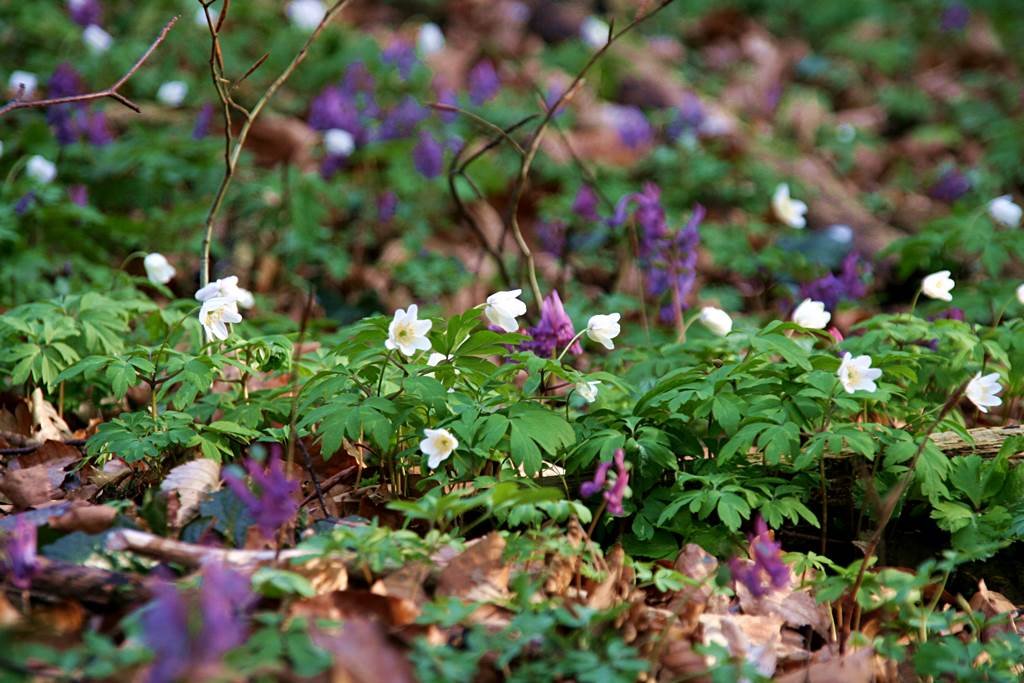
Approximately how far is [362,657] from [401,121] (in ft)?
15.9

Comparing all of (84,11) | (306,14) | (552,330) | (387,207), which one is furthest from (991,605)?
(306,14)

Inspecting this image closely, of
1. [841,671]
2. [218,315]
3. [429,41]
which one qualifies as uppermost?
[429,41]

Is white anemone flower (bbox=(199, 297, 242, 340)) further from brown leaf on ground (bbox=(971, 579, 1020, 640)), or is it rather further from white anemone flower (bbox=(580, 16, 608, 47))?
white anemone flower (bbox=(580, 16, 608, 47))

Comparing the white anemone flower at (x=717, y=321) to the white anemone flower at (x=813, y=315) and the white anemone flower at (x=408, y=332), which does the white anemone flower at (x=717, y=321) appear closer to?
the white anemone flower at (x=813, y=315)

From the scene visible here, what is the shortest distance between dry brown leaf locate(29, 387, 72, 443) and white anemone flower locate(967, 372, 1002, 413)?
2.87 meters

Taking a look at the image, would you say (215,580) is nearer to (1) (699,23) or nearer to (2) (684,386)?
(2) (684,386)

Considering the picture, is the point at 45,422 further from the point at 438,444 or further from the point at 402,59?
the point at 402,59

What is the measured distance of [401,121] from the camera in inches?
236

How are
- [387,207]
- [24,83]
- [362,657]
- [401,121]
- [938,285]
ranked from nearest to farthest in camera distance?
[362,657], [938,285], [24,83], [387,207], [401,121]

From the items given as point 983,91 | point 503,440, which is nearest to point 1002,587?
point 503,440

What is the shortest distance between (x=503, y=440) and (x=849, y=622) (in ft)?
3.23

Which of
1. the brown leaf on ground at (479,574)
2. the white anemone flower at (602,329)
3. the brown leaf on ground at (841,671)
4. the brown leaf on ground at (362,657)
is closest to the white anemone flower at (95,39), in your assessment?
the white anemone flower at (602,329)

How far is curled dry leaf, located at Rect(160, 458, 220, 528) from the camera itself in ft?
7.54

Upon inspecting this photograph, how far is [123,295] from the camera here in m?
3.61
